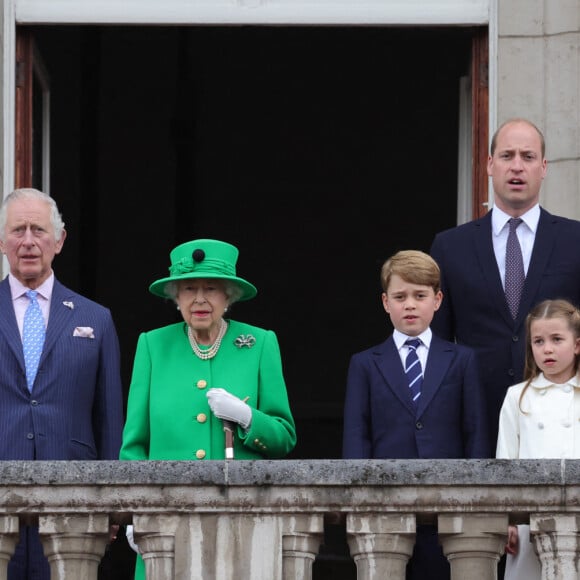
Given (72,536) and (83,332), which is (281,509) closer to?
(72,536)

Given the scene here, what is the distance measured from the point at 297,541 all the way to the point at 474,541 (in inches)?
20.7

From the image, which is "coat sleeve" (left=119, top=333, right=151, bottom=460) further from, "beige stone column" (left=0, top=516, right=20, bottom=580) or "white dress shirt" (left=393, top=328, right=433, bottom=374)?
"white dress shirt" (left=393, top=328, right=433, bottom=374)

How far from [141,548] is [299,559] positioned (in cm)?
48

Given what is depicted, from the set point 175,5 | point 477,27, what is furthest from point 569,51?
point 175,5

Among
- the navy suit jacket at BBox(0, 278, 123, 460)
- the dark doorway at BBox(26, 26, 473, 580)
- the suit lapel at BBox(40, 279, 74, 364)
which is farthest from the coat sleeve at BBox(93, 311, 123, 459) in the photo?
the dark doorway at BBox(26, 26, 473, 580)

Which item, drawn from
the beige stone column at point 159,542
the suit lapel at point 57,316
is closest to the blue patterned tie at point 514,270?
the suit lapel at point 57,316

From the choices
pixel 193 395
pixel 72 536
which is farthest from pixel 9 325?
pixel 72 536

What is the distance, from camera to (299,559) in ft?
20.9

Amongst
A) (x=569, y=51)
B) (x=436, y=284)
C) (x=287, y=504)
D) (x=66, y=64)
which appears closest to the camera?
(x=287, y=504)

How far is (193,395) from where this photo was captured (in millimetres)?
7059

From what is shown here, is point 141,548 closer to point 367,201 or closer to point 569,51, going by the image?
point 569,51

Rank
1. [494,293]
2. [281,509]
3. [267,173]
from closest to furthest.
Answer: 1. [281,509]
2. [494,293]
3. [267,173]

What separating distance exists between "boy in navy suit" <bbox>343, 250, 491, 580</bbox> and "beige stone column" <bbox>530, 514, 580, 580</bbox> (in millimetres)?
694

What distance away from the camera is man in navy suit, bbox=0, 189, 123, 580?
7.01m
